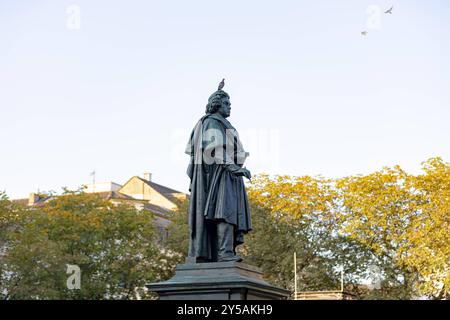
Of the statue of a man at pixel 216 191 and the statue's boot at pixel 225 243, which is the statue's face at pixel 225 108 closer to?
the statue of a man at pixel 216 191

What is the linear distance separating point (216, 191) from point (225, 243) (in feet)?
2.81

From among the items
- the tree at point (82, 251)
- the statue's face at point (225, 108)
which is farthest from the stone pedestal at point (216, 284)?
the tree at point (82, 251)

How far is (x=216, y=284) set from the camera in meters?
12.4

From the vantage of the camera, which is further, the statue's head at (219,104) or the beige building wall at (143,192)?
the beige building wall at (143,192)

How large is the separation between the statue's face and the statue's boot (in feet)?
6.20

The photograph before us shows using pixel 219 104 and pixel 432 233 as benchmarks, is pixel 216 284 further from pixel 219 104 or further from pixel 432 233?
pixel 432 233

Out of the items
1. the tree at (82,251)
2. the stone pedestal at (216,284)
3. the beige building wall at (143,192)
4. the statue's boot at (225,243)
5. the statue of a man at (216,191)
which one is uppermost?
the beige building wall at (143,192)

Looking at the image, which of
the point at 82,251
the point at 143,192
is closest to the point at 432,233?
the point at 82,251

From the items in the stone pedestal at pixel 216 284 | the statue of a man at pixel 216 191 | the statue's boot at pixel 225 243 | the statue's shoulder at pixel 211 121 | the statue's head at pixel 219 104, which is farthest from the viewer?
the statue's head at pixel 219 104

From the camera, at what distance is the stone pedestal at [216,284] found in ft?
40.5

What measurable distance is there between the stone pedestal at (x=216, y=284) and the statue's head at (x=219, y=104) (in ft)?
8.68
